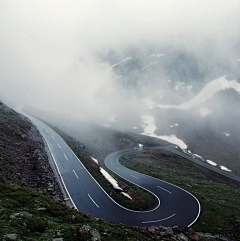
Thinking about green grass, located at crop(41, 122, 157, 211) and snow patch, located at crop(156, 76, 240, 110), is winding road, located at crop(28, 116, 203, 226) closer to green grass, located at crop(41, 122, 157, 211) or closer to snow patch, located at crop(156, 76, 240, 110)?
green grass, located at crop(41, 122, 157, 211)

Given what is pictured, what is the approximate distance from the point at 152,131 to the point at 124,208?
12042 centimetres

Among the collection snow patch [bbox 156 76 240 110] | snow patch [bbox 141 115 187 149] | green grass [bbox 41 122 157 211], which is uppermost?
snow patch [bbox 156 76 240 110]

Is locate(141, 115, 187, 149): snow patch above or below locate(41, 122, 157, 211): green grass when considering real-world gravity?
above

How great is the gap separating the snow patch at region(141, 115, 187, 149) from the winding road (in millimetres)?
89075

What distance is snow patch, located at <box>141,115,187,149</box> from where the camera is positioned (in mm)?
122913

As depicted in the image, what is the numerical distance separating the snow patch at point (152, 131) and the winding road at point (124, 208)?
3507 inches

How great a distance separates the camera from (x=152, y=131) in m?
142

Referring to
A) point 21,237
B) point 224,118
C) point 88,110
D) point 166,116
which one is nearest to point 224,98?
point 224,118

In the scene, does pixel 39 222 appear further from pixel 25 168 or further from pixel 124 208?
pixel 25 168

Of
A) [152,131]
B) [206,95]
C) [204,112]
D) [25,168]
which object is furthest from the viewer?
[206,95]

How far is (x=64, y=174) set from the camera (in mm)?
33469

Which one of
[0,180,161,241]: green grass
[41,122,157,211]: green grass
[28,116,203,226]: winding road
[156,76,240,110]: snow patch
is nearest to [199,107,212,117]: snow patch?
[156,76,240,110]: snow patch

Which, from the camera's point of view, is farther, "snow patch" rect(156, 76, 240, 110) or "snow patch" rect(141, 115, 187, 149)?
"snow patch" rect(156, 76, 240, 110)

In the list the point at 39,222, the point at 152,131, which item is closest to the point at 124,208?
the point at 39,222
